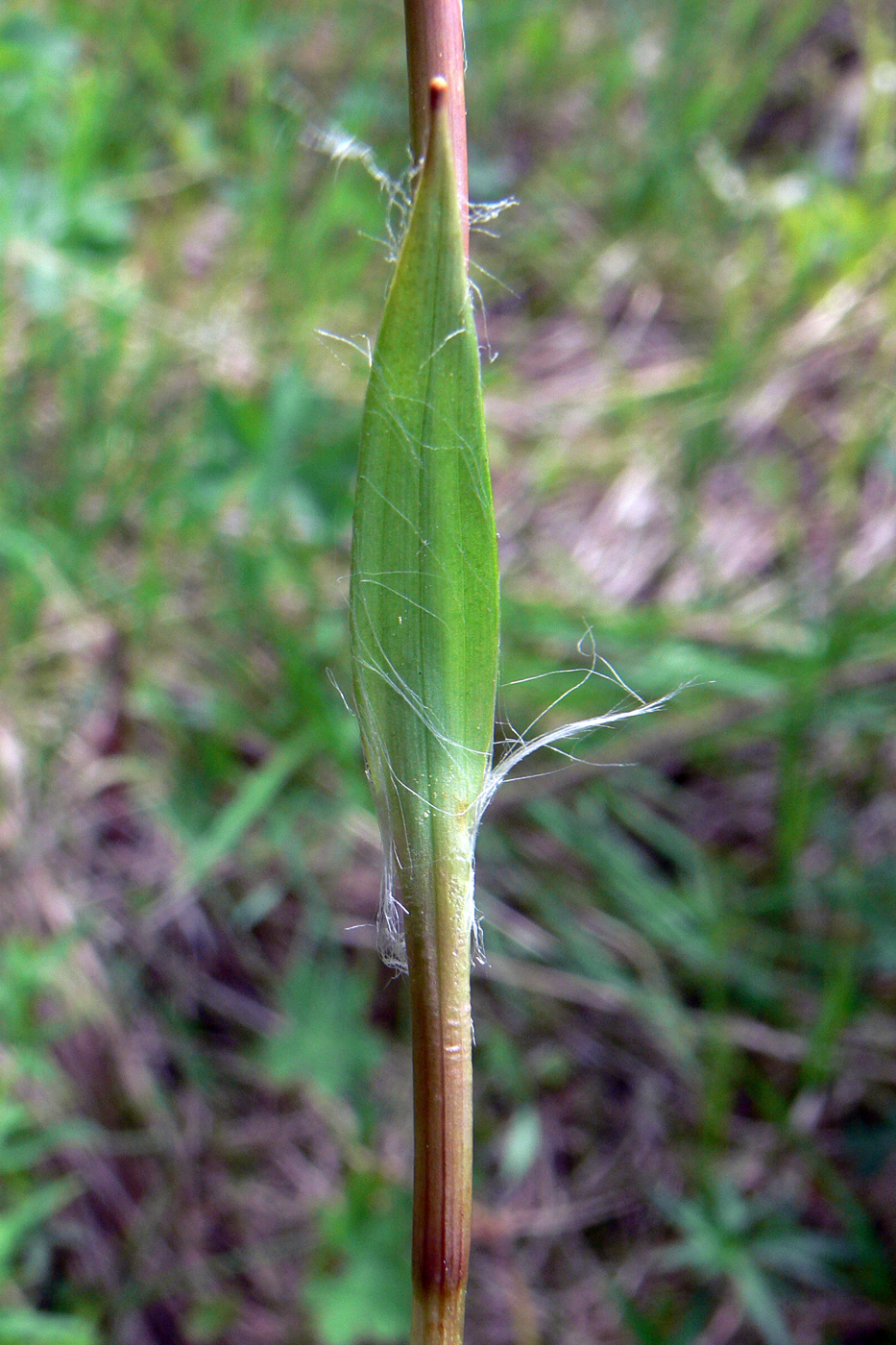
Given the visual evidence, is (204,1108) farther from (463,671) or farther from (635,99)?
(635,99)

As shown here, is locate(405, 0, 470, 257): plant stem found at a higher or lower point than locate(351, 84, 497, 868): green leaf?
higher

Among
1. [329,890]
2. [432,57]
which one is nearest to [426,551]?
[432,57]

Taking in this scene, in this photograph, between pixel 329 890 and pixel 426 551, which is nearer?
pixel 426 551

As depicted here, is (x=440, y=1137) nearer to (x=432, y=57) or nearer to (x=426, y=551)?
(x=426, y=551)

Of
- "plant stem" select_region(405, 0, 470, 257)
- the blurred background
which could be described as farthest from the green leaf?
the blurred background

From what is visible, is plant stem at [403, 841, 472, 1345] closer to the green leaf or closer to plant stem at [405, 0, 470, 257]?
the green leaf

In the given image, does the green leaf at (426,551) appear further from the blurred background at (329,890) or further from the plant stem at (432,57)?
the blurred background at (329,890)
